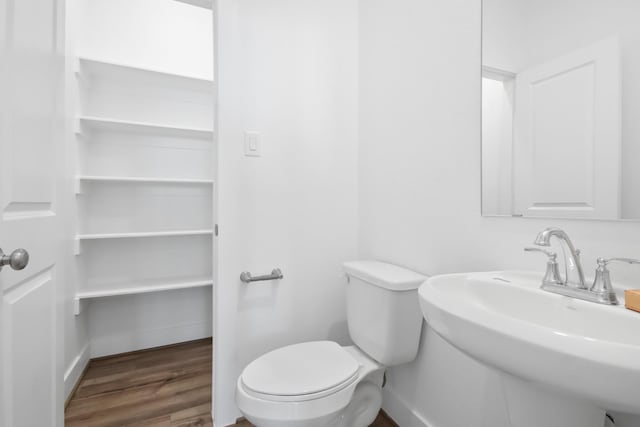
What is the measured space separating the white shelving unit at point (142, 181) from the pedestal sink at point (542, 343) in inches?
68.7

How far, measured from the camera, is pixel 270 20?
1.44m

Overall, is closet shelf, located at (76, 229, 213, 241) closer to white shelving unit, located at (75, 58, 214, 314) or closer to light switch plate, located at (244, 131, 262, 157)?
white shelving unit, located at (75, 58, 214, 314)

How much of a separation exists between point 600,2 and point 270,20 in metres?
Result: 1.25

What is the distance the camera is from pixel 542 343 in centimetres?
42

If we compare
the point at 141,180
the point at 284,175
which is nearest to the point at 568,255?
the point at 284,175

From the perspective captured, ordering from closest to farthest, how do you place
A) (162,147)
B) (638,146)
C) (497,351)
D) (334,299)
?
(497,351) < (638,146) < (334,299) < (162,147)

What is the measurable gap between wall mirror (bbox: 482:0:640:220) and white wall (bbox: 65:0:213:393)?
191 cm

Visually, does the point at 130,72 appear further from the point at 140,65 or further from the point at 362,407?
the point at 362,407

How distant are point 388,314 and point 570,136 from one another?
2.62 feet

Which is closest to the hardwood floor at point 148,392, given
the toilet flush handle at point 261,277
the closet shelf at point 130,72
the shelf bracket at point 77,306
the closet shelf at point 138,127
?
Result: the shelf bracket at point 77,306

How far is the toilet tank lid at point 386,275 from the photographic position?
1114 mm

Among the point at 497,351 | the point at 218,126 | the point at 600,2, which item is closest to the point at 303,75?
the point at 218,126

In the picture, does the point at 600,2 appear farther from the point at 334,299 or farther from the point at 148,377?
the point at 148,377

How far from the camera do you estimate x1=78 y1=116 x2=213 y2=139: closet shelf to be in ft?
5.58
